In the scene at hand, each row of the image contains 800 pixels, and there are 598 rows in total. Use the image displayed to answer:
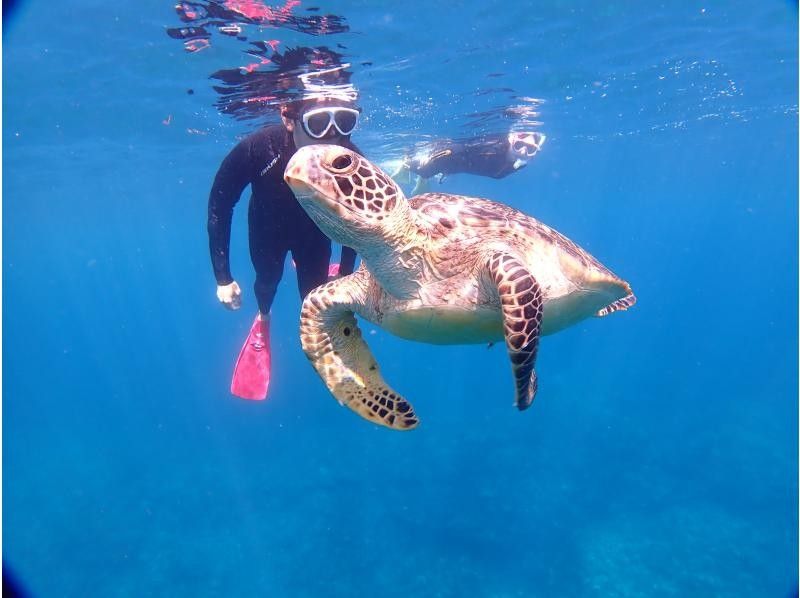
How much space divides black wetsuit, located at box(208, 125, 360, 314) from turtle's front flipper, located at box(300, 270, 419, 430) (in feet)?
6.26

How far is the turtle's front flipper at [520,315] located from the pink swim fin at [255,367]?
13.7ft

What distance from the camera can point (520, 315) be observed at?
2.68 m

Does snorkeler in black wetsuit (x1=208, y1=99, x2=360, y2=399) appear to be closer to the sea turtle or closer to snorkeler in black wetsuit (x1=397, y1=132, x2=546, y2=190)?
the sea turtle

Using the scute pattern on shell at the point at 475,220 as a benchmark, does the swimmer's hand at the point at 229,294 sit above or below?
below

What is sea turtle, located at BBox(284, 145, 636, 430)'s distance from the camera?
2709mm

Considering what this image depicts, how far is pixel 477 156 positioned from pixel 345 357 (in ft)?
46.0

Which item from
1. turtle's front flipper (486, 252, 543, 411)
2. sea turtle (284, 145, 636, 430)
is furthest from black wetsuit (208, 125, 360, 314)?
turtle's front flipper (486, 252, 543, 411)

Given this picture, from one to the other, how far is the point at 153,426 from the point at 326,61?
15.4 m

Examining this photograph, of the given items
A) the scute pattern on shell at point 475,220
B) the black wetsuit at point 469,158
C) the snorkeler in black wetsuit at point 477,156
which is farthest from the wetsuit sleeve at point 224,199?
the black wetsuit at point 469,158

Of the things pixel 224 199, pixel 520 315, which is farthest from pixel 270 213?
pixel 520 315

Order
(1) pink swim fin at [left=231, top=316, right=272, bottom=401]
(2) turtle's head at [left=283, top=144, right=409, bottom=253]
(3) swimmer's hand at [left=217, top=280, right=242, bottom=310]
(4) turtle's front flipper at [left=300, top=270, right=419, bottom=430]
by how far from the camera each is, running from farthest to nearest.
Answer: (1) pink swim fin at [left=231, top=316, right=272, bottom=401] < (3) swimmer's hand at [left=217, top=280, right=242, bottom=310] < (4) turtle's front flipper at [left=300, top=270, right=419, bottom=430] < (2) turtle's head at [left=283, top=144, right=409, bottom=253]

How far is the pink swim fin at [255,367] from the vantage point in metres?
6.25

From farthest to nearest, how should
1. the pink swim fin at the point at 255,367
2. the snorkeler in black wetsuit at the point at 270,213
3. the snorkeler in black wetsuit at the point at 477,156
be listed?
the snorkeler in black wetsuit at the point at 477,156, the pink swim fin at the point at 255,367, the snorkeler in black wetsuit at the point at 270,213

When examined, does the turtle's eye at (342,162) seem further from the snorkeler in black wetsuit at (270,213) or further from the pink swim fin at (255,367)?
the pink swim fin at (255,367)
